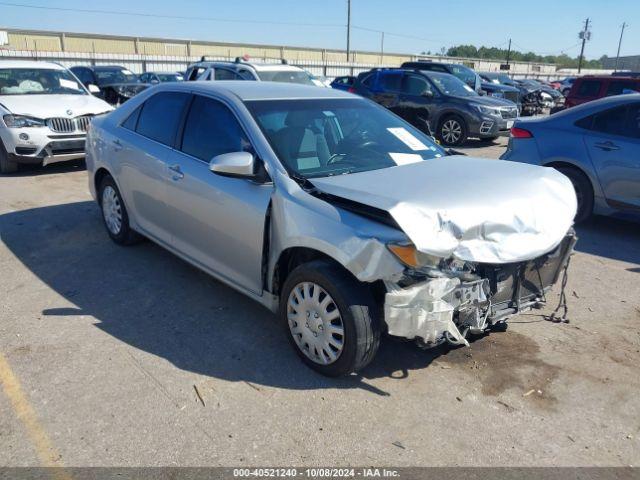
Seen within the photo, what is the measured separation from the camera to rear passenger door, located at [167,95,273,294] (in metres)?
3.68

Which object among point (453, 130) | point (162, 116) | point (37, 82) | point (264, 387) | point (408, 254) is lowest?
point (264, 387)

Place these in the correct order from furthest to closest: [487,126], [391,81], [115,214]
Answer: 1. [391,81]
2. [487,126]
3. [115,214]

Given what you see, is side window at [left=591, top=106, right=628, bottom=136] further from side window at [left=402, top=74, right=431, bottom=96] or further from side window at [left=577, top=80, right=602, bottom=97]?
side window at [left=577, top=80, right=602, bottom=97]

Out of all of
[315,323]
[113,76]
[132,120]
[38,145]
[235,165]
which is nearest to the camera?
[315,323]

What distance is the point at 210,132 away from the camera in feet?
13.7

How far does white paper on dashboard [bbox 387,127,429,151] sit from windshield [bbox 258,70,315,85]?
8.08m

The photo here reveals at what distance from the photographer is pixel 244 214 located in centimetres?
368

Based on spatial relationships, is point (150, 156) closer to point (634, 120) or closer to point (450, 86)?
point (634, 120)

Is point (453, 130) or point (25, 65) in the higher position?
point (25, 65)

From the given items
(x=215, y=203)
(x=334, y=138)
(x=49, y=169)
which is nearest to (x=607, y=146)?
(x=334, y=138)

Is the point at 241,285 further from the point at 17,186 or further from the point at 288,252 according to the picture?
the point at 17,186

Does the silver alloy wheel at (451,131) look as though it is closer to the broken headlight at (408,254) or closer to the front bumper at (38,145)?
the front bumper at (38,145)

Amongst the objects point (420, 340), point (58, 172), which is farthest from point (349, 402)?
point (58, 172)

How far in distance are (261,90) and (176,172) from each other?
94 centimetres
